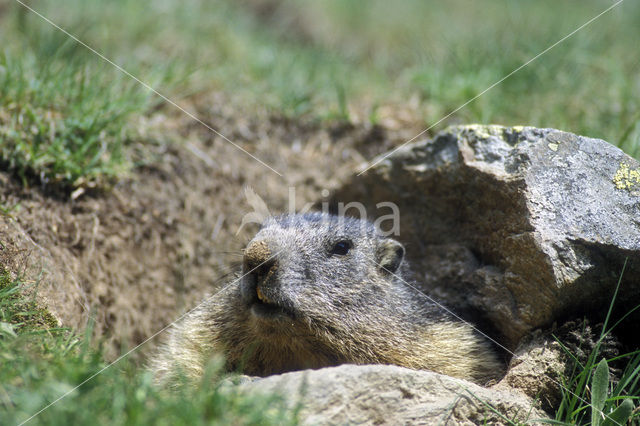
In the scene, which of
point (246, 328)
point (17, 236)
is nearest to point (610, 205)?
point (246, 328)

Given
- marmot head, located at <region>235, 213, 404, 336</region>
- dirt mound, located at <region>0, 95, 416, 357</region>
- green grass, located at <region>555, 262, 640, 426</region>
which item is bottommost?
dirt mound, located at <region>0, 95, 416, 357</region>

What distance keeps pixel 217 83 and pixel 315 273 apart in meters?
3.79

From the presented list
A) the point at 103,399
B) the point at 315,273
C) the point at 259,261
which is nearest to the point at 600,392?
the point at 315,273

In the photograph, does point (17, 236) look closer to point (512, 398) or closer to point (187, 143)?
point (187, 143)

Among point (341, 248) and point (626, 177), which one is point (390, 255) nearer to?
point (341, 248)

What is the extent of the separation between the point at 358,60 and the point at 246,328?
5795mm

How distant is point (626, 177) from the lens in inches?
162

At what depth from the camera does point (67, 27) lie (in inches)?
271

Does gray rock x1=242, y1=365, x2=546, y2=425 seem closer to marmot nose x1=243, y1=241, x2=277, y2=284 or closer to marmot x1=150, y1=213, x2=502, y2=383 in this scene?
marmot x1=150, y1=213, x2=502, y2=383

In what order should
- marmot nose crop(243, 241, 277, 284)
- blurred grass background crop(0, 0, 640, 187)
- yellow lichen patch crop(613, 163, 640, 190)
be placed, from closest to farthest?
marmot nose crop(243, 241, 277, 284), yellow lichen patch crop(613, 163, 640, 190), blurred grass background crop(0, 0, 640, 187)

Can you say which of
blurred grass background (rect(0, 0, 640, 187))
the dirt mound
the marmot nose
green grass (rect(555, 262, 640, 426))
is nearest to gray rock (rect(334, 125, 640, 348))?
green grass (rect(555, 262, 640, 426))

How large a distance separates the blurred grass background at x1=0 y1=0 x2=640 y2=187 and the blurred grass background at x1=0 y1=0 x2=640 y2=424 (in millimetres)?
20

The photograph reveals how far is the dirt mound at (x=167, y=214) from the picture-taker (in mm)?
→ 4918

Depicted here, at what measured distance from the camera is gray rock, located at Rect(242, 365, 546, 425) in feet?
10.5
